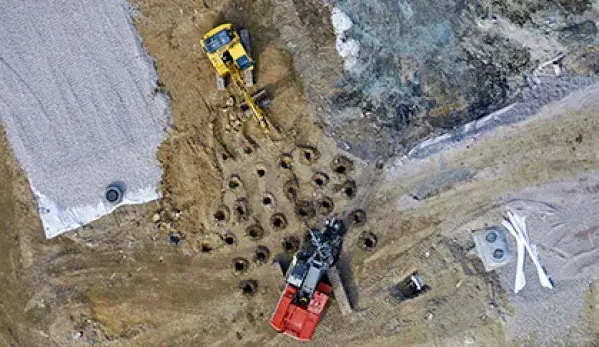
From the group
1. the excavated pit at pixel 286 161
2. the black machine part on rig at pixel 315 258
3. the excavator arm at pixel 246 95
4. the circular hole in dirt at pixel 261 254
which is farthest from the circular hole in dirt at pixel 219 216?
the excavator arm at pixel 246 95

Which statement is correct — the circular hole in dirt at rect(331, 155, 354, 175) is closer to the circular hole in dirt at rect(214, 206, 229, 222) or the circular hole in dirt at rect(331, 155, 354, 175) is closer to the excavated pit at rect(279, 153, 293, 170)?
the excavated pit at rect(279, 153, 293, 170)

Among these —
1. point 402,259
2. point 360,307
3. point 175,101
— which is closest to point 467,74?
point 402,259

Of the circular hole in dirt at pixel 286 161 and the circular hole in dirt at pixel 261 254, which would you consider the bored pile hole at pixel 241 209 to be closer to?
the circular hole in dirt at pixel 261 254

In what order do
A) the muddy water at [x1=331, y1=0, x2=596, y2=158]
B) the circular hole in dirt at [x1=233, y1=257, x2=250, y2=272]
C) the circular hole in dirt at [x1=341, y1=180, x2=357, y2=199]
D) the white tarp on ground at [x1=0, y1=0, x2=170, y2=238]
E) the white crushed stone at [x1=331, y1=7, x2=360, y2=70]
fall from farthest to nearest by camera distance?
the white tarp on ground at [x1=0, y1=0, x2=170, y2=238] < the circular hole in dirt at [x1=233, y1=257, x2=250, y2=272] < the white crushed stone at [x1=331, y1=7, x2=360, y2=70] < the circular hole in dirt at [x1=341, y1=180, x2=357, y2=199] < the muddy water at [x1=331, y1=0, x2=596, y2=158]

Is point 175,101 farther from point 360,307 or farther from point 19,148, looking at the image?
point 360,307

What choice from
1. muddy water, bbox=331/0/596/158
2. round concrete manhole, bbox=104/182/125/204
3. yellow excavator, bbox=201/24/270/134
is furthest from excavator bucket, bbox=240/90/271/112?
round concrete manhole, bbox=104/182/125/204

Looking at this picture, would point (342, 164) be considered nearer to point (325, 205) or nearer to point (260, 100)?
point (325, 205)

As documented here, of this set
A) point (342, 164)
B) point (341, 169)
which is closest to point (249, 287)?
point (341, 169)
